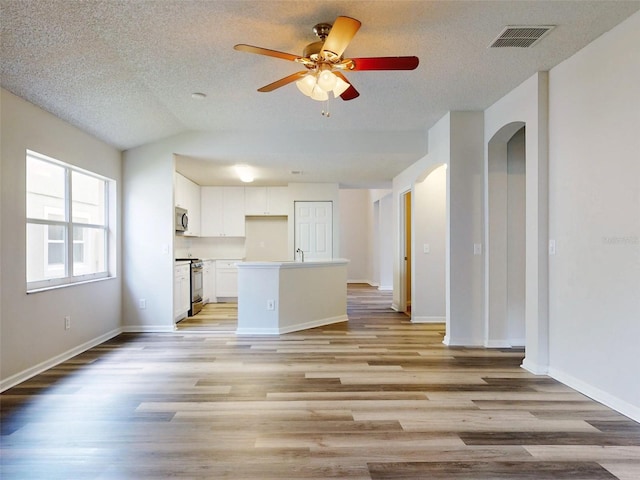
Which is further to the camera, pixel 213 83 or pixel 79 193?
A: pixel 79 193

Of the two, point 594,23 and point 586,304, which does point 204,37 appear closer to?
point 594,23

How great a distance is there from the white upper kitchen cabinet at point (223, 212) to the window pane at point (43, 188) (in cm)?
355

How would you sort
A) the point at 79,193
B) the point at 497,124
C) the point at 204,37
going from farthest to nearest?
the point at 79,193, the point at 497,124, the point at 204,37

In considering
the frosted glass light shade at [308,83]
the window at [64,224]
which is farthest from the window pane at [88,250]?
the frosted glass light shade at [308,83]

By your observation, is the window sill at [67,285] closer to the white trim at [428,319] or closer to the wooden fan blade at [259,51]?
the wooden fan blade at [259,51]

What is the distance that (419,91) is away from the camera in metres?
3.68

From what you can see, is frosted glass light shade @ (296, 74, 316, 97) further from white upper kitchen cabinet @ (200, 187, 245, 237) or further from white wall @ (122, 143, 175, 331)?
white upper kitchen cabinet @ (200, 187, 245, 237)

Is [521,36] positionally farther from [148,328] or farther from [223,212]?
[223,212]

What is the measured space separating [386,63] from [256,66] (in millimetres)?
1282

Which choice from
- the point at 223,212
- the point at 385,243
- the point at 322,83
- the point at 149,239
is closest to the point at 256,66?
the point at 322,83

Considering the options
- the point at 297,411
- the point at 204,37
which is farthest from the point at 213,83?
the point at 297,411

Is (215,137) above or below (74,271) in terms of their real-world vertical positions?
above

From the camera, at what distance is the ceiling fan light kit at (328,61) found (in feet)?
7.33

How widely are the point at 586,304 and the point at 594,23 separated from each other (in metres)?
2.01
